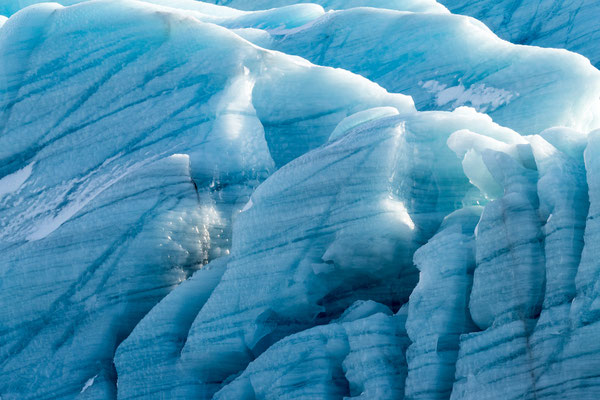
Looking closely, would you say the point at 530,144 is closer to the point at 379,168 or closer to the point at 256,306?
the point at 379,168

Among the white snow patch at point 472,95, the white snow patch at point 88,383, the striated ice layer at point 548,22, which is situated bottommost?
the striated ice layer at point 548,22

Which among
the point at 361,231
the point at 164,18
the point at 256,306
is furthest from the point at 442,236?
the point at 164,18

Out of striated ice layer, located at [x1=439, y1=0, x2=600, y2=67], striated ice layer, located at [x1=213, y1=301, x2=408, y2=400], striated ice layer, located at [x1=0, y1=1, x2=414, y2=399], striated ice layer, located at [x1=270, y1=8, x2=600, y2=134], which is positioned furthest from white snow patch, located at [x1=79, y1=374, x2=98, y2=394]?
striated ice layer, located at [x1=439, y1=0, x2=600, y2=67]

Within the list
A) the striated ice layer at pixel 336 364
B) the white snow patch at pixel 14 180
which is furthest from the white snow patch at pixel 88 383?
the white snow patch at pixel 14 180

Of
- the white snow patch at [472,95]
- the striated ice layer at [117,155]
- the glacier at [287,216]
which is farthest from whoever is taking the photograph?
the white snow patch at [472,95]

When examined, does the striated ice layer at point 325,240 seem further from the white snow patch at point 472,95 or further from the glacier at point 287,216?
the white snow patch at point 472,95

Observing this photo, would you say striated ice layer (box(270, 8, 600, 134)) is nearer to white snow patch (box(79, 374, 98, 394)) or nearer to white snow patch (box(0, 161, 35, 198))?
white snow patch (box(0, 161, 35, 198))

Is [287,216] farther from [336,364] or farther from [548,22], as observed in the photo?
[548,22]
